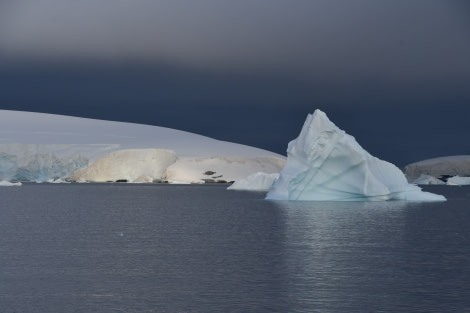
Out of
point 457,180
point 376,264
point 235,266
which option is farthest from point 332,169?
point 457,180

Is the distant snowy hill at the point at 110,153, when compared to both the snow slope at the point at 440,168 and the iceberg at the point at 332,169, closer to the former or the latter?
the snow slope at the point at 440,168

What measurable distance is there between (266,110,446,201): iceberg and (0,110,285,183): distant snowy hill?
5716 cm

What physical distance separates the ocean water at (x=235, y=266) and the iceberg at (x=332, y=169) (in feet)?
27.4

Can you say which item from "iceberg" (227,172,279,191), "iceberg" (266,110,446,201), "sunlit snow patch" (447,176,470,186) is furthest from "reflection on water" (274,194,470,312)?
"sunlit snow patch" (447,176,470,186)

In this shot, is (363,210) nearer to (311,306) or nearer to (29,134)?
(311,306)

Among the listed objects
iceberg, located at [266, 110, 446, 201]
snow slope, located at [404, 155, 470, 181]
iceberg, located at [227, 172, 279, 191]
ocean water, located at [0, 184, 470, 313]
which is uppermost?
snow slope, located at [404, 155, 470, 181]

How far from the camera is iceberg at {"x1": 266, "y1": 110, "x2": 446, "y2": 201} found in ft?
146

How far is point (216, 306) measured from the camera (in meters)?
14.4

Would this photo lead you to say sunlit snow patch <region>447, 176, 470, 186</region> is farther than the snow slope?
No

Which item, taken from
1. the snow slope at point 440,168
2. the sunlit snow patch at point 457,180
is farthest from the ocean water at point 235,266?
the snow slope at point 440,168

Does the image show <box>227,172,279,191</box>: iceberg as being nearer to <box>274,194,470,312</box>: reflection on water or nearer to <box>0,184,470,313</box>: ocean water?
<box>274,194,470,312</box>: reflection on water

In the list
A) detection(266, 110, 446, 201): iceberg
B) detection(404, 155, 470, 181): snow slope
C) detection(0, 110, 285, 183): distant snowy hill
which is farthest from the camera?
detection(404, 155, 470, 181): snow slope

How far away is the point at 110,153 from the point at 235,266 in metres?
92.4

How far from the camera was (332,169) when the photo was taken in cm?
4553
